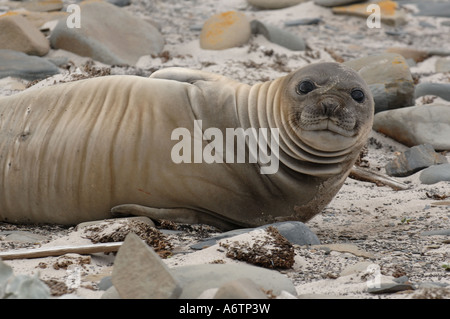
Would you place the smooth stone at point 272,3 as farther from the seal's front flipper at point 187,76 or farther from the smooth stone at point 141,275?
the smooth stone at point 141,275

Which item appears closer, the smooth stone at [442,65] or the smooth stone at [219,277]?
the smooth stone at [219,277]

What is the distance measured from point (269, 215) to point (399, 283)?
1495mm

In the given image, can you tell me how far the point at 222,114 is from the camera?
4.89m

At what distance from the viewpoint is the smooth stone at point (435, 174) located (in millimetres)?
6020

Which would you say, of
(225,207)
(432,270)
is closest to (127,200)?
(225,207)

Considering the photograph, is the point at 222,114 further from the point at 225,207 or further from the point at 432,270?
the point at 432,270

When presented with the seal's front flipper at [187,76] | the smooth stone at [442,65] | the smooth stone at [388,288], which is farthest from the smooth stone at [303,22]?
the smooth stone at [388,288]

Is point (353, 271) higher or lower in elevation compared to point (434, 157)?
higher

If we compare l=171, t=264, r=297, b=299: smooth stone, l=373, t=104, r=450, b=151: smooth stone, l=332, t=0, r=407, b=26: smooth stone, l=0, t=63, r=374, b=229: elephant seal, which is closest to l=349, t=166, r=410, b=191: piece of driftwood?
l=373, t=104, r=450, b=151: smooth stone

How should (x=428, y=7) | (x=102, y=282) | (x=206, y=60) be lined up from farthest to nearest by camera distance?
(x=428, y=7) → (x=206, y=60) → (x=102, y=282)

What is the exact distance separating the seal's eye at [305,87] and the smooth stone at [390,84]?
2.91 m

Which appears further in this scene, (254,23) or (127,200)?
(254,23)

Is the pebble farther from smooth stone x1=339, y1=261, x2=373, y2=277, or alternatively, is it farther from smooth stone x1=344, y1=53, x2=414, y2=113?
smooth stone x1=339, y1=261, x2=373, y2=277

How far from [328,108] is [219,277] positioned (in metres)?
1.64
